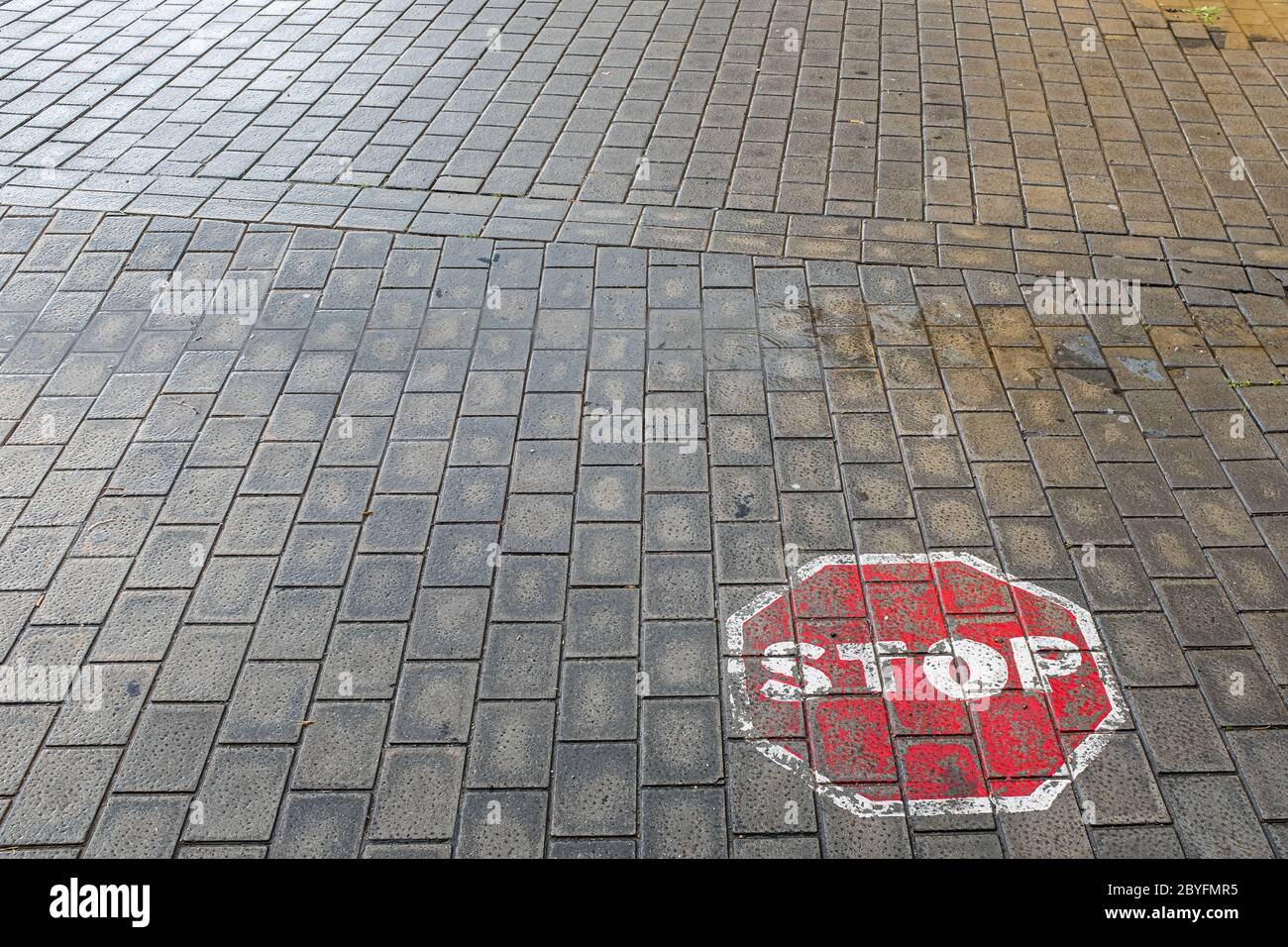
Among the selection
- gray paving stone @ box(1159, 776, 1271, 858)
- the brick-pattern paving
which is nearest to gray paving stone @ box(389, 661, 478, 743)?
gray paving stone @ box(1159, 776, 1271, 858)

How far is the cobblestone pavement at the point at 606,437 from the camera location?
3498 millimetres

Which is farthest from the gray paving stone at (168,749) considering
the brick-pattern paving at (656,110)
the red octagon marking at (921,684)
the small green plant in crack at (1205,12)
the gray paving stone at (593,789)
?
the small green plant in crack at (1205,12)

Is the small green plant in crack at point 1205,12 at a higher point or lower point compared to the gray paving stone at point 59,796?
higher

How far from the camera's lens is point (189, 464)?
4.70 metres

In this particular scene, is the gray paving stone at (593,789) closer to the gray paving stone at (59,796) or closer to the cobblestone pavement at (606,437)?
the cobblestone pavement at (606,437)

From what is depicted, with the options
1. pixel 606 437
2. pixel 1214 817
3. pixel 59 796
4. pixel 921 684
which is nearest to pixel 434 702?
pixel 59 796

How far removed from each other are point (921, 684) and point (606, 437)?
1.87m

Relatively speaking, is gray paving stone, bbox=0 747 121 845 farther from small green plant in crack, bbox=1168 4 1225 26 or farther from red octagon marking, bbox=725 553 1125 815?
small green plant in crack, bbox=1168 4 1225 26

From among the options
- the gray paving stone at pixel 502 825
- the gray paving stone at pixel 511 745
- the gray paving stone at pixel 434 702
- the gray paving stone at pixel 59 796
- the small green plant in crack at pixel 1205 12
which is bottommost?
the gray paving stone at pixel 502 825

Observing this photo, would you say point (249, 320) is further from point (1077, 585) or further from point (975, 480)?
point (1077, 585)

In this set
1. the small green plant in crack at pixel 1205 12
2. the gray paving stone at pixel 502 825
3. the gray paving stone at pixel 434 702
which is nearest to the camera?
the gray paving stone at pixel 502 825

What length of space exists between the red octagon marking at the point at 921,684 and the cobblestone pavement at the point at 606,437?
0.02 m

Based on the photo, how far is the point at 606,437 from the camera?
15.9ft

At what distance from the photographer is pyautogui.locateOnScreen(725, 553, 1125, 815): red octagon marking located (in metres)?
3.48
